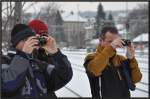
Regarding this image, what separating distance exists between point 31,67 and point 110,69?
999 millimetres

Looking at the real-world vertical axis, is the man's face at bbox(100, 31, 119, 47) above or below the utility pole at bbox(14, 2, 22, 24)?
below

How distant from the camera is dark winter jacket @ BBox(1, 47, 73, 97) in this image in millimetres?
3289

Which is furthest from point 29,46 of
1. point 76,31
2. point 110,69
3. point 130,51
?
point 76,31

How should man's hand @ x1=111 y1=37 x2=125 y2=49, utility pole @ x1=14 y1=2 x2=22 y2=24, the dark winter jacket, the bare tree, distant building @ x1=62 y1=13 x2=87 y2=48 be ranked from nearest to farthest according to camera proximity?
the dark winter jacket → man's hand @ x1=111 y1=37 x2=125 y2=49 → utility pole @ x1=14 y1=2 x2=22 y2=24 → distant building @ x1=62 y1=13 x2=87 y2=48 → the bare tree

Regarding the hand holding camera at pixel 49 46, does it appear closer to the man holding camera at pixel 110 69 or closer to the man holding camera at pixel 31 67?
the man holding camera at pixel 31 67

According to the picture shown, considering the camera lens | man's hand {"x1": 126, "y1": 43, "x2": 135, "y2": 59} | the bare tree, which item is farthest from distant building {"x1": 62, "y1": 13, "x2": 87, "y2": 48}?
the camera lens

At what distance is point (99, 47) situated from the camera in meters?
4.34

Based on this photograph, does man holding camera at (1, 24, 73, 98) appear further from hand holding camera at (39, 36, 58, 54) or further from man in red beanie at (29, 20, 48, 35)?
man in red beanie at (29, 20, 48, 35)

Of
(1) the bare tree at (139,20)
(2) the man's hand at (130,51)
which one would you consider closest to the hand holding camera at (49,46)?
(2) the man's hand at (130,51)

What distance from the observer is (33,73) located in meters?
3.49

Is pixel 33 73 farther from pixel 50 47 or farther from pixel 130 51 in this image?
pixel 130 51

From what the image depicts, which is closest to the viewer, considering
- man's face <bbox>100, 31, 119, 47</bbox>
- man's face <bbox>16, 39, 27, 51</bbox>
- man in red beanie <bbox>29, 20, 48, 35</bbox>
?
man's face <bbox>16, 39, 27, 51</bbox>

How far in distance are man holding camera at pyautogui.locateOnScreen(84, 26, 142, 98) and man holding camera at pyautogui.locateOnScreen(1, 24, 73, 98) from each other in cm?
62

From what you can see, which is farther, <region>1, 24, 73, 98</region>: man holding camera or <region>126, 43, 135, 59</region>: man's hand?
<region>126, 43, 135, 59</region>: man's hand
